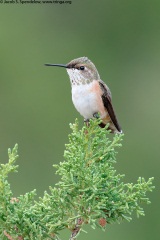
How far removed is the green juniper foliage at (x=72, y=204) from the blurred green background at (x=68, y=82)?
9047mm

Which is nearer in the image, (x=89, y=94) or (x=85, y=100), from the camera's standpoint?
(x=85, y=100)

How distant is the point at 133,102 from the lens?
19750 mm

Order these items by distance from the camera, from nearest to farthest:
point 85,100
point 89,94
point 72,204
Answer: point 72,204 → point 85,100 → point 89,94

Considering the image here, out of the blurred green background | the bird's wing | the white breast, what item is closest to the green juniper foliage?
the white breast

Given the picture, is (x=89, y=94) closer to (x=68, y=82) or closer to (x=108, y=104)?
(x=108, y=104)

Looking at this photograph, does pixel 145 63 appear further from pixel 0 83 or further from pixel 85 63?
pixel 85 63

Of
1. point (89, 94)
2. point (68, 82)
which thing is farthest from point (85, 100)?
point (68, 82)

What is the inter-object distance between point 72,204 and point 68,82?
15.1 m

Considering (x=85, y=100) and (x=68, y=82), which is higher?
(x=68, y=82)

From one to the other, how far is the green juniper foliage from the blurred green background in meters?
9.05

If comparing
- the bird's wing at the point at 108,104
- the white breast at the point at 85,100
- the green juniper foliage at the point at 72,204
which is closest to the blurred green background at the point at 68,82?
the bird's wing at the point at 108,104

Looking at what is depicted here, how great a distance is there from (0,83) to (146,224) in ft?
24.5

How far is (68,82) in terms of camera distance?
19891mm

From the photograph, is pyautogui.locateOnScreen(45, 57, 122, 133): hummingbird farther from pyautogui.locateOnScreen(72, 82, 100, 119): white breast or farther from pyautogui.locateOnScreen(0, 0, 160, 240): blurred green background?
pyautogui.locateOnScreen(0, 0, 160, 240): blurred green background
